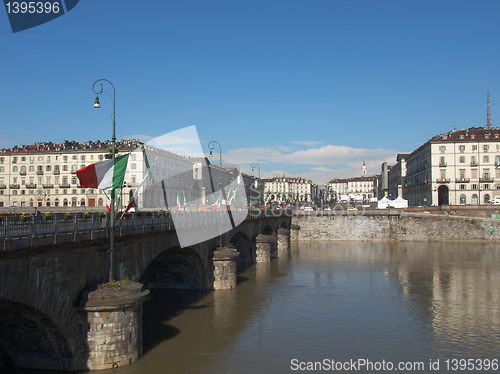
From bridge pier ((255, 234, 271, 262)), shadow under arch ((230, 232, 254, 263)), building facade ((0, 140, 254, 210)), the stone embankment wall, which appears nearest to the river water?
shadow under arch ((230, 232, 254, 263))

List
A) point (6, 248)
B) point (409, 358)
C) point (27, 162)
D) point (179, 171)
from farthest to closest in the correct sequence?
point (179, 171)
point (27, 162)
point (409, 358)
point (6, 248)

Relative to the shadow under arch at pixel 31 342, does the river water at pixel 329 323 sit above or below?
below

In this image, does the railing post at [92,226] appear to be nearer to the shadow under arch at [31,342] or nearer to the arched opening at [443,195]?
the shadow under arch at [31,342]

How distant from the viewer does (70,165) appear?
87750 mm

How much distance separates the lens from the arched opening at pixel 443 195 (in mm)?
99500

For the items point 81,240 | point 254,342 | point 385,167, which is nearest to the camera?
point 81,240

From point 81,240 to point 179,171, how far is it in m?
89.2

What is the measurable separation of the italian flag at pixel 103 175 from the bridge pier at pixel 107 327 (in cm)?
420

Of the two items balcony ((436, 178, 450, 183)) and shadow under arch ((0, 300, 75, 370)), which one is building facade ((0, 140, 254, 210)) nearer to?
balcony ((436, 178, 450, 183))

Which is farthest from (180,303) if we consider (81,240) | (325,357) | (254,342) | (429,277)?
(429,277)

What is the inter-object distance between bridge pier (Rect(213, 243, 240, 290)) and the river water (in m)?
1.05

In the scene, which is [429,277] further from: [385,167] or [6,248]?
[385,167]

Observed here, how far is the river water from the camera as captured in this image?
Result: 68.2 ft

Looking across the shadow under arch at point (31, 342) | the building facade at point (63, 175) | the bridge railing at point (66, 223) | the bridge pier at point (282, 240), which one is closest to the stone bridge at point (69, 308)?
the shadow under arch at point (31, 342)
